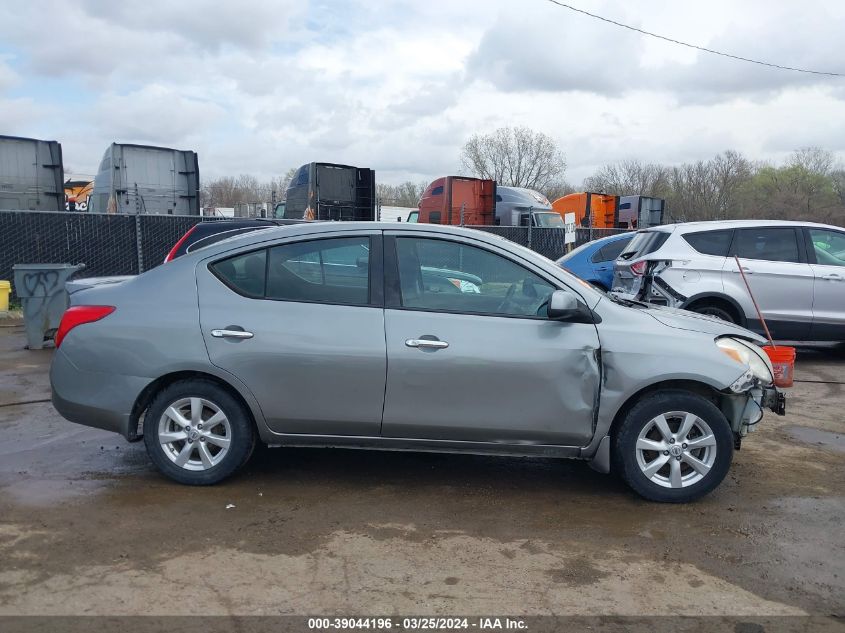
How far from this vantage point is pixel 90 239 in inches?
550

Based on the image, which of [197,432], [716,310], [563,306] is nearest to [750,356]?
[563,306]

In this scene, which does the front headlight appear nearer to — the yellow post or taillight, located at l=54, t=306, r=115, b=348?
taillight, located at l=54, t=306, r=115, b=348

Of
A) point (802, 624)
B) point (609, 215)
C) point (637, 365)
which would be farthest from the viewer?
point (609, 215)

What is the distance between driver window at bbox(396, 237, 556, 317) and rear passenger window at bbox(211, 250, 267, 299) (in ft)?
2.91

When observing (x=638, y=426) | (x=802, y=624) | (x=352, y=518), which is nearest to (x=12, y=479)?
(x=352, y=518)

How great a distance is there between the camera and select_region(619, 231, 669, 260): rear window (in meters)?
9.28

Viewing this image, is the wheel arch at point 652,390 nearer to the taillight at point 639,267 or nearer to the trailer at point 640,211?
the taillight at point 639,267

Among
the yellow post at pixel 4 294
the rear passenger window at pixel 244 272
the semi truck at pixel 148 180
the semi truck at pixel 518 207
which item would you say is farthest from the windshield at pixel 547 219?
the rear passenger window at pixel 244 272

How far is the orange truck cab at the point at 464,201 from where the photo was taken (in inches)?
862

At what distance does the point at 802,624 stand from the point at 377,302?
2783 mm

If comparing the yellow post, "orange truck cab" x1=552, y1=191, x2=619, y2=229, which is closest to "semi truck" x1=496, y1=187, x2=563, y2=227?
"orange truck cab" x1=552, y1=191, x2=619, y2=229

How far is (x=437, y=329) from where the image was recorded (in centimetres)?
453

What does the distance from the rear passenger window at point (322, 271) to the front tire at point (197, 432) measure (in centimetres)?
75

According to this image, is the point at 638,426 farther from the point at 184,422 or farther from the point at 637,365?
the point at 184,422
